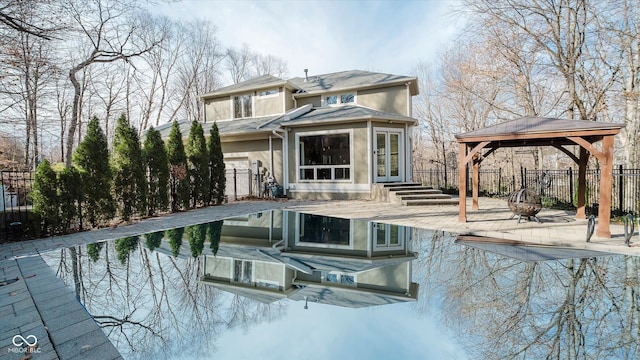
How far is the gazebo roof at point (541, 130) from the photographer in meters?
5.27

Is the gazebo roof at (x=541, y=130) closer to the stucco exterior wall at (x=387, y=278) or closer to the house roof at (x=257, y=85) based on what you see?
the stucco exterior wall at (x=387, y=278)

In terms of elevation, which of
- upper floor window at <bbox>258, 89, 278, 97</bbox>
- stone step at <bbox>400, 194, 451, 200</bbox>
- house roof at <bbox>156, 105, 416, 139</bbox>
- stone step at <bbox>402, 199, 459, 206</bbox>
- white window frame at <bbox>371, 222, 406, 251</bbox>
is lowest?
white window frame at <bbox>371, 222, 406, 251</bbox>

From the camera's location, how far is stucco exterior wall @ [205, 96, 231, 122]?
1555cm

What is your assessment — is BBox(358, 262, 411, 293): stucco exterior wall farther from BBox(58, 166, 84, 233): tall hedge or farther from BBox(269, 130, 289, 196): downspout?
BBox(269, 130, 289, 196): downspout

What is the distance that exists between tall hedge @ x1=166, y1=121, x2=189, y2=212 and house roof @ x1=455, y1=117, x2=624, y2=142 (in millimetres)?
8420

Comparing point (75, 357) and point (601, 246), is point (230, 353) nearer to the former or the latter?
point (75, 357)

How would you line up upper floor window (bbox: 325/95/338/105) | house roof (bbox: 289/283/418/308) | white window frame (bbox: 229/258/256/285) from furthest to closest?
1. upper floor window (bbox: 325/95/338/105)
2. white window frame (bbox: 229/258/256/285)
3. house roof (bbox: 289/283/418/308)

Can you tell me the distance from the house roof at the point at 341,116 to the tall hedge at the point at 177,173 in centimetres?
412

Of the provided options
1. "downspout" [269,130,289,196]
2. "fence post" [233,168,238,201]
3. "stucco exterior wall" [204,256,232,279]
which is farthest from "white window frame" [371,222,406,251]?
"fence post" [233,168,238,201]

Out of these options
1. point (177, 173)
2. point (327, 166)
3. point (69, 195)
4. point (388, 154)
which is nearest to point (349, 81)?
point (388, 154)

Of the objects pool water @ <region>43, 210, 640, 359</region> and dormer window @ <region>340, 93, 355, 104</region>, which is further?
dormer window @ <region>340, 93, 355, 104</region>

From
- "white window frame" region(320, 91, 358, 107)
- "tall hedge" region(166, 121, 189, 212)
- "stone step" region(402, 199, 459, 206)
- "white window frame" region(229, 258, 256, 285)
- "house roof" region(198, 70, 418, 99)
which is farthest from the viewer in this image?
"white window frame" region(320, 91, 358, 107)

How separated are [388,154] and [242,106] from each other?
8402 mm

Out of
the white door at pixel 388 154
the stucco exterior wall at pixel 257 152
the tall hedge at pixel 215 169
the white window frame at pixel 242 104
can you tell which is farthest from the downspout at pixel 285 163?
the white door at pixel 388 154
